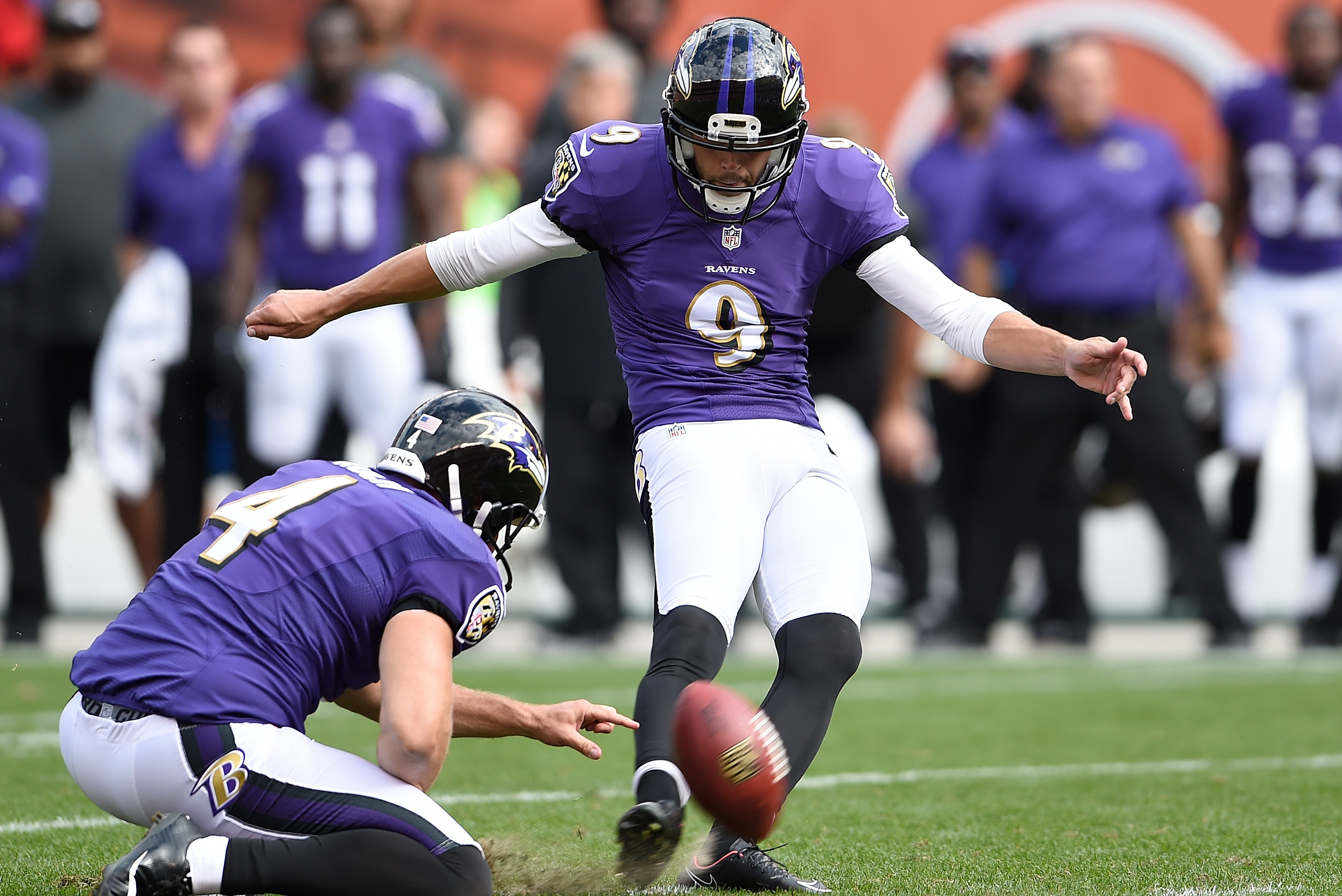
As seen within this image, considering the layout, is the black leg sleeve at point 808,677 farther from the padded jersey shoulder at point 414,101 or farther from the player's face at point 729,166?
the padded jersey shoulder at point 414,101

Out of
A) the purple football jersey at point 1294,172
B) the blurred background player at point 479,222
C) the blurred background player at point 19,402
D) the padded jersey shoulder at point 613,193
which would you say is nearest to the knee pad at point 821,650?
the padded jersey shoulder at point 613,193

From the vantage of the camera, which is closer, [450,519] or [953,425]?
[450,519]

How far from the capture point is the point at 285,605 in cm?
329

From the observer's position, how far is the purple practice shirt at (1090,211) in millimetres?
8438

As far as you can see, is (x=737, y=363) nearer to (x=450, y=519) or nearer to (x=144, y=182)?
(x=450, y=519)

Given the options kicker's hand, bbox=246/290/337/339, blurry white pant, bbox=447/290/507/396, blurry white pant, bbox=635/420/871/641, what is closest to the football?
blurry white pant, bbox=635/420/871/641

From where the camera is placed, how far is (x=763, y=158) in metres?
3.91

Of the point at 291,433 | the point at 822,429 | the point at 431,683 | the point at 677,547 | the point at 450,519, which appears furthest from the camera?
the point at 291,433

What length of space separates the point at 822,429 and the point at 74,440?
6280 millimetres

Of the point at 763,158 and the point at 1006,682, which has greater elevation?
the point at 763,158

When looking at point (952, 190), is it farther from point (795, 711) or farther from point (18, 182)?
point (795, 711)

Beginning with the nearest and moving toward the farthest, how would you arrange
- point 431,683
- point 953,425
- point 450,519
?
point 431,683
point 450,519
point 953,425

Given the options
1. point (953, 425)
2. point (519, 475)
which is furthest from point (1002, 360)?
point (953, 425)

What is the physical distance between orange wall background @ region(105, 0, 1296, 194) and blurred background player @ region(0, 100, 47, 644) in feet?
16.8
